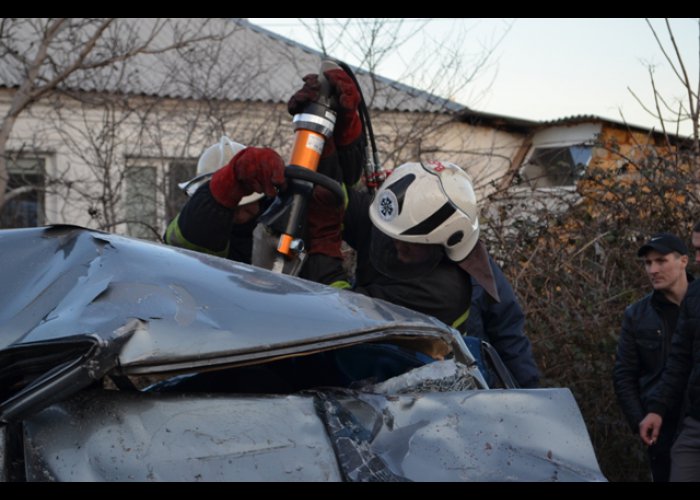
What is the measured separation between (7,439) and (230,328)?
0.52 meters

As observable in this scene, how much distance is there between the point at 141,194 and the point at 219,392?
28.3 feet

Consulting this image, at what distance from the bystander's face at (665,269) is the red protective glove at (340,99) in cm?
221

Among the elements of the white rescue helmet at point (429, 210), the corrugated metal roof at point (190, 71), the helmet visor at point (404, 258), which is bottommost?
the helmet visor at point (404, 258)

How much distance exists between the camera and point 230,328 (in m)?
2.24

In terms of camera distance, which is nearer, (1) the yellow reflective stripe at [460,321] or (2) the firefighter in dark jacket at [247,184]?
(2) the firefighter in dark jacket at [247,184]

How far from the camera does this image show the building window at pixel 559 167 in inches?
295

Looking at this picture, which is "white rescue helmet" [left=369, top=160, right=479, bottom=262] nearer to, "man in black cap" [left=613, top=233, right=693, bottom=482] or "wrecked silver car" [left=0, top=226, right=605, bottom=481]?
"wrecked silver car" [left=0, top=226, right=605, bottom=481]

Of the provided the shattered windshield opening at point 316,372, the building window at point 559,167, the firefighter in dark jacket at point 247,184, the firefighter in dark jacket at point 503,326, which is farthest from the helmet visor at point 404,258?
the building window at point 559,167

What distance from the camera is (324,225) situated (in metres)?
4.10

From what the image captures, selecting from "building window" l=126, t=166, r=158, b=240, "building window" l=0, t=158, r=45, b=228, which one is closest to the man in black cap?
"building window" l=126, t=166, r=158, b=240

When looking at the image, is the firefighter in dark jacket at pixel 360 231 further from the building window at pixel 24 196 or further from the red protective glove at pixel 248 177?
the building window at pixel 24 196

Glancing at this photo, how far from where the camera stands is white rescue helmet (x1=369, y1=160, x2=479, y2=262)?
387 centimetres

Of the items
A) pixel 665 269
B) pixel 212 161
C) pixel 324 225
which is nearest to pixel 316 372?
pixel 324 225

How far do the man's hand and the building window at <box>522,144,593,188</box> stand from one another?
8.14ft
